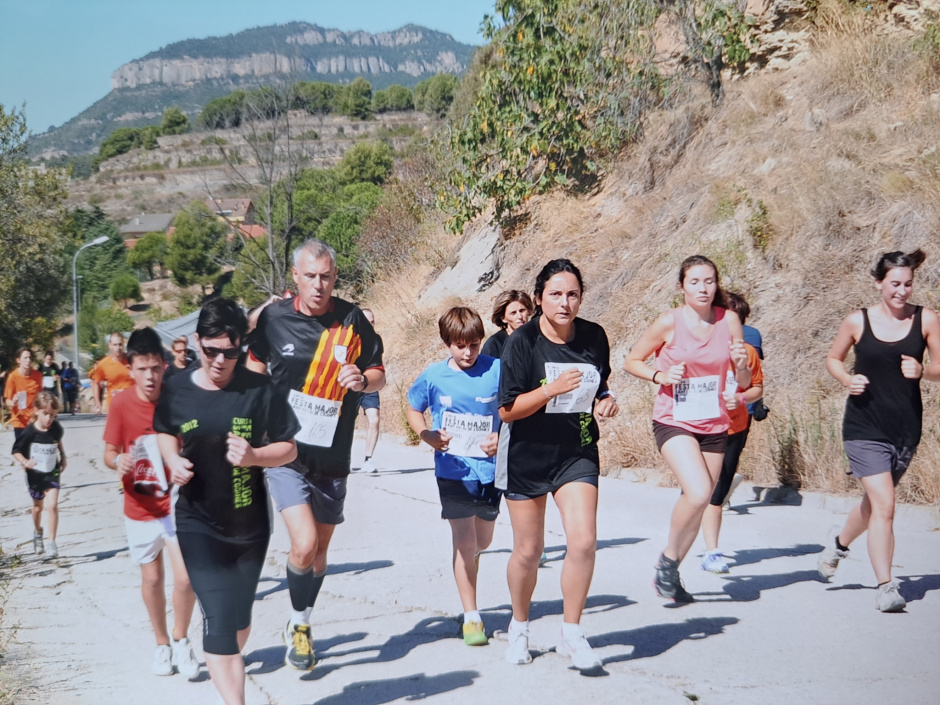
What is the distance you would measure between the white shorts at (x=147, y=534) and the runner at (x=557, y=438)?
174cm

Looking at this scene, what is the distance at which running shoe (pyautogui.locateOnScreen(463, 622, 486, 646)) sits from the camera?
589cm

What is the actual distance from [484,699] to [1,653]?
281cm

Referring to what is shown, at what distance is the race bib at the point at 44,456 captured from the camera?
980 centimetres

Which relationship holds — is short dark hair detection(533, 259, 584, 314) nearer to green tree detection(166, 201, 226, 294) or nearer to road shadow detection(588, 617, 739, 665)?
road shadow detection(588, 617, 739, 665)

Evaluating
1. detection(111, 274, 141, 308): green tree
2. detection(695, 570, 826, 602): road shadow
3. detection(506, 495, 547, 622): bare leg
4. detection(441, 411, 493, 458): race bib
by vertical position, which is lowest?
detection(695, 570, 826, 602): road shadow

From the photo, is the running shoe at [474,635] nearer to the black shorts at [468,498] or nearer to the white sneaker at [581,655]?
the black shorts at [468,498]

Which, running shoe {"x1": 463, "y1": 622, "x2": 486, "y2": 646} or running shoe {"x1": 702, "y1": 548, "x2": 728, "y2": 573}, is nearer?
running shoe {"x1": 463, "y1": 622, "x2": 486, "y2": 646}

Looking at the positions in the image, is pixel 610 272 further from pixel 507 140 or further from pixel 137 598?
pixel 137 598

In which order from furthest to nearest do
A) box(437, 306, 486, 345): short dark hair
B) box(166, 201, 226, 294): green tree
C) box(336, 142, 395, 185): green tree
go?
1. box(166, 201, 226, 294): green tree
2. box(336, 142, 395, 185): green tree
3. box(437, 306, 486, 345): short dark hair

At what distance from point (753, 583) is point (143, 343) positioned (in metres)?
4.39

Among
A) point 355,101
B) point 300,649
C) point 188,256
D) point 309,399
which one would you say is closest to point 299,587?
point 300,649

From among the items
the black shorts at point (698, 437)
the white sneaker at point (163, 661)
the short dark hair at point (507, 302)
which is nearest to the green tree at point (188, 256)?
the short dark hair at point (507, 302)

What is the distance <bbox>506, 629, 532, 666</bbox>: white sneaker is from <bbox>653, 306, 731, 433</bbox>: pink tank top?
5.43 feet

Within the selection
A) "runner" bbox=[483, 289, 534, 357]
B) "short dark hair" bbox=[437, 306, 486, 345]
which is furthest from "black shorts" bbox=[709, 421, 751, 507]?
"short dark hair" bbox=[437, 306, 486, 345]
